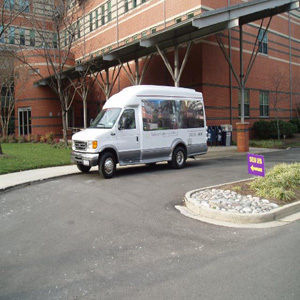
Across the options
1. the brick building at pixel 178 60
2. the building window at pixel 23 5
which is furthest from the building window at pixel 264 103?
the building window at pixel 23 5

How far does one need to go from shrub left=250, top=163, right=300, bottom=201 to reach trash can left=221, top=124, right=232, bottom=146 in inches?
530

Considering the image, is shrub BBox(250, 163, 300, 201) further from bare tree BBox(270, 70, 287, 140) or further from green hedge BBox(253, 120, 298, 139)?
bare tree BBox(270, 70, 287, 140)

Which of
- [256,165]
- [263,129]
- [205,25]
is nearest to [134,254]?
[256,165]

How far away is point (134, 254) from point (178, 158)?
28.2ft

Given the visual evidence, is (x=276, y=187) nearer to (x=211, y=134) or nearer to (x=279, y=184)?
(x=279, y=184)

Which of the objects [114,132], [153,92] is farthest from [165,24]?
[114,132]

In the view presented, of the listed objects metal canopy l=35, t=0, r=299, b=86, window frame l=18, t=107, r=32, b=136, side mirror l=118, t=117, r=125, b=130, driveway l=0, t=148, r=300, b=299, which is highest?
metal canopy l=35, t=0, r=299, b=86

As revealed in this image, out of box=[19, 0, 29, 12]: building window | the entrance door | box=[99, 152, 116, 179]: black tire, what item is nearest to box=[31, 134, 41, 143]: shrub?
box=[19, 0, 29, 12]: building window

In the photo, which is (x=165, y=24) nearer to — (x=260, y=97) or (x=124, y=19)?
(x=124, y=19)

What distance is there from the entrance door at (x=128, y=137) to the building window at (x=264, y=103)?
722 inches

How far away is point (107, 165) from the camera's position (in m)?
10.9

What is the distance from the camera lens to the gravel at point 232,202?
6.24 m

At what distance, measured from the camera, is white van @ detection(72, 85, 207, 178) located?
429 inches

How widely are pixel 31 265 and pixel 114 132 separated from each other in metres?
7.06
